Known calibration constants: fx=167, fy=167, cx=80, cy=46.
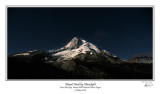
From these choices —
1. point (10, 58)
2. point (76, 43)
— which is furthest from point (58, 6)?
point (10, 58)

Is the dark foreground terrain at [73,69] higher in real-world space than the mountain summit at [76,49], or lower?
lower

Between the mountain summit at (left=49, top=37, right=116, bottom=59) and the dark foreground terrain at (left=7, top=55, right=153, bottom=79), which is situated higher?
the mountain summit at (left=49, top=37, right=116, bottom=59)

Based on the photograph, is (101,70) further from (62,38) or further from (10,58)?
(10,58)

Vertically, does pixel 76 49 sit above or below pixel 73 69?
above
